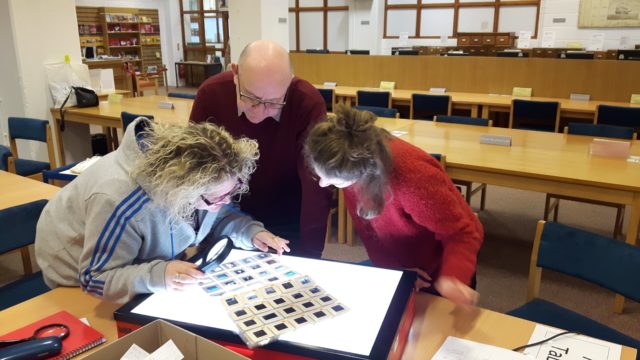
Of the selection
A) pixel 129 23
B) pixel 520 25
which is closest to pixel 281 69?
pixel 520 25

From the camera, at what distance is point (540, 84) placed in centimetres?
527

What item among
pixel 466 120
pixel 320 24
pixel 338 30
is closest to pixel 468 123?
pixel 466 120

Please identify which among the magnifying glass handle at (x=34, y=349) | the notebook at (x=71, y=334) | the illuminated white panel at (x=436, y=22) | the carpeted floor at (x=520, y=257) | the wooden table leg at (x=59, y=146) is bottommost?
the carpeted floor at (x=520, y=257)

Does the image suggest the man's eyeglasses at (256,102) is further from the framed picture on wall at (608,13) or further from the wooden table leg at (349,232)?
the framed picture on wall at (608,13)

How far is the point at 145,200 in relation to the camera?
119cm

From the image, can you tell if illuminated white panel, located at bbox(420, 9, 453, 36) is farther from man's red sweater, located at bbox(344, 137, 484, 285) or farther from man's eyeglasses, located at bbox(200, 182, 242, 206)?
man's eyeglasses, located at bbox(200, 182, 242, 206)

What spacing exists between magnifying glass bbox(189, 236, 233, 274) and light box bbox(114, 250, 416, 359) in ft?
0.29

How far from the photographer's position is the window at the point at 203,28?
12281 millimetres

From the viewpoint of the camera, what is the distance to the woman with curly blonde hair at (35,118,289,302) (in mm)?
1130

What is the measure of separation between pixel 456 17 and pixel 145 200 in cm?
1026

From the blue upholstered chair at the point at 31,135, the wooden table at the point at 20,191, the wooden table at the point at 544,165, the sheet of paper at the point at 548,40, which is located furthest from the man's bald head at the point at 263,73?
the sheet of paper at the point at 548,40

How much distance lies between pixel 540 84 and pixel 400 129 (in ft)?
7.75

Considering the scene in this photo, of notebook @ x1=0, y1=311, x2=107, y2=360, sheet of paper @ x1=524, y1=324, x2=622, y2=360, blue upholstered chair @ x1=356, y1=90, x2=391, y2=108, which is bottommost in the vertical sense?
sheet of paper @ x1=524, y1=324, x2=622, y2=360

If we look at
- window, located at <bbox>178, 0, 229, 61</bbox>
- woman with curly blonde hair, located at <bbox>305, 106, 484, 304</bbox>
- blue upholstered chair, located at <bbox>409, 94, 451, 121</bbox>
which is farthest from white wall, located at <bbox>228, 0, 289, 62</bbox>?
window, located at <bbox>178, 0, 229, 61</bbox>
